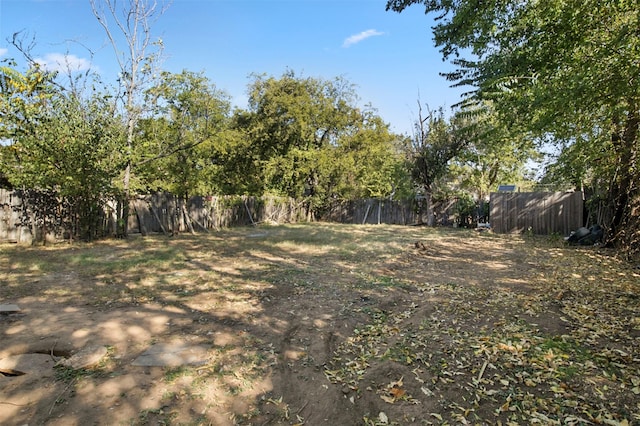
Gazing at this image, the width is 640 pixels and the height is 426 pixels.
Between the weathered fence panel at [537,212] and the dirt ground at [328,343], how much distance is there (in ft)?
18.9

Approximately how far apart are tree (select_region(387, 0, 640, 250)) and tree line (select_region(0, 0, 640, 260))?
0.06 ft

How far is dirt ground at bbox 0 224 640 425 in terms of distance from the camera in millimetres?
2195

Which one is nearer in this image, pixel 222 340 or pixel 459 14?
pixel 222 340

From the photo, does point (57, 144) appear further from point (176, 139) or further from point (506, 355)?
point (506, 355)

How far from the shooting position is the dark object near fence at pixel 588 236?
359 inches

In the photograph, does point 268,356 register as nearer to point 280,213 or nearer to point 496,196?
point 496,196

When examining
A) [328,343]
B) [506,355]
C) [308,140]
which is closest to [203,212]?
[308,140]

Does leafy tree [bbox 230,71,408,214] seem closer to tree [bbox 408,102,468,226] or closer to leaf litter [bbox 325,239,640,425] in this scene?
tree [bbox 408,102,468,226]

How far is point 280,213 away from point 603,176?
14.2 metres

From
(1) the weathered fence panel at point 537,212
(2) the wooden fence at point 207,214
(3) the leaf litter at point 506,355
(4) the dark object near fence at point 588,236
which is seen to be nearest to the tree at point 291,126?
(2) the wooden fence at point 207,214

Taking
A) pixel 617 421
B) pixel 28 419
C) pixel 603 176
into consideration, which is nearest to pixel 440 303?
pixel 617 421

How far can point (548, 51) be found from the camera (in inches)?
184

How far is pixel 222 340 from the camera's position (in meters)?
3.20

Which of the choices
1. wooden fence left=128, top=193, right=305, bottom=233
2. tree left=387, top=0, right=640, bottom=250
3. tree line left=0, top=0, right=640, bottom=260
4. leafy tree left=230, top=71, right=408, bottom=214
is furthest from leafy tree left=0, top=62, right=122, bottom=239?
leafy tree left=230, top=71, right=408, bottom=214
